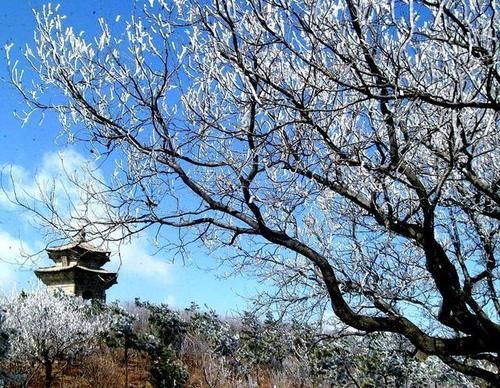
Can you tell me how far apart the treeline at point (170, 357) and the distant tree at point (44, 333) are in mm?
23

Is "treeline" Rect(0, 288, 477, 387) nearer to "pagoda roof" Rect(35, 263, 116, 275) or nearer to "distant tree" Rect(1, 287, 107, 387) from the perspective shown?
"distant tree" Rect(1, 287, 107, 387)

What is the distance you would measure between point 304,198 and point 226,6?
61.9 inches

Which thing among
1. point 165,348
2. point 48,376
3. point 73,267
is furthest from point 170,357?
point 73,267

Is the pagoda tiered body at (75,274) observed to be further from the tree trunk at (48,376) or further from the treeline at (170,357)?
the tree trunk at (48,376)

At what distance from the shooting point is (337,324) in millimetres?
6984

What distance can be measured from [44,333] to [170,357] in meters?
3.03

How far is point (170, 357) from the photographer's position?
13.8 metres

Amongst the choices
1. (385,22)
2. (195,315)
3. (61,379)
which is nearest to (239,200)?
(385,22)

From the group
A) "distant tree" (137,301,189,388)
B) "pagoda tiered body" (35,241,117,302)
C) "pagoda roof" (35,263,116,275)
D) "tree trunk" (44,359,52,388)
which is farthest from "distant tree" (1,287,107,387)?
"pagoda tiered body" (35,241,117,302)

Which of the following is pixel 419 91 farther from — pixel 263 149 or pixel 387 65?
pixel 263 149

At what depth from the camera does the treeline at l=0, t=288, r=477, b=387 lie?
12.9 m

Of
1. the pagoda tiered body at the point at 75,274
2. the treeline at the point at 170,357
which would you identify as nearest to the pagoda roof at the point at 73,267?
the pagoda tiered body at the point at 75,274

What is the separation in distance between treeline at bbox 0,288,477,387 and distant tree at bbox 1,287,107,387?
0.9 inches

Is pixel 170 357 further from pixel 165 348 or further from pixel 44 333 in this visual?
pixel 44 333
